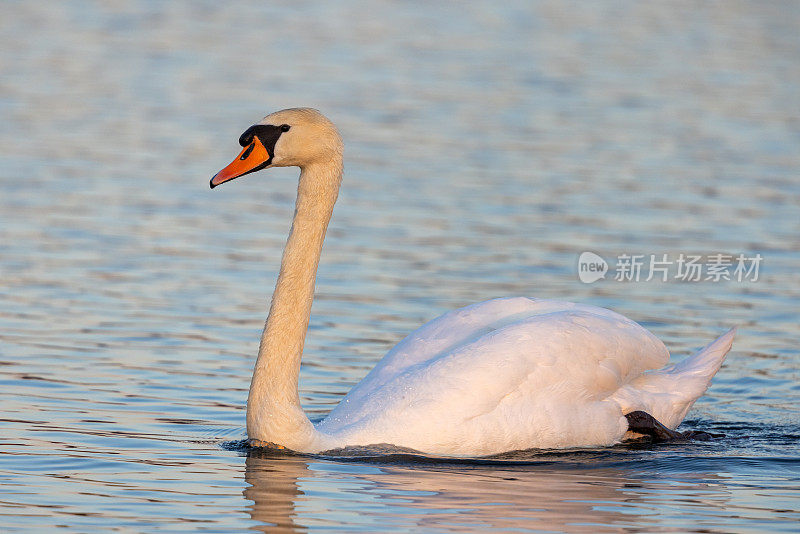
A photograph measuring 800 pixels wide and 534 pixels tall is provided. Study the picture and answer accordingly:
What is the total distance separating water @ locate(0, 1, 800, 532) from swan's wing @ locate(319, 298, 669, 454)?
207 millimetres

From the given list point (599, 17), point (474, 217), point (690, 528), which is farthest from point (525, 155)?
point (599, 17)

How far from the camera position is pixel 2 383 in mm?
10406

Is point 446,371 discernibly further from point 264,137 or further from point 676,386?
point 676,386

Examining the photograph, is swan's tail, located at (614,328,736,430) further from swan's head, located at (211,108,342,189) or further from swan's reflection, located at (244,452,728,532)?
swan's head, located at (211,108,342,189)

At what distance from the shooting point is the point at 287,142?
9.05m

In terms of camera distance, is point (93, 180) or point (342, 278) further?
point (93, 180)

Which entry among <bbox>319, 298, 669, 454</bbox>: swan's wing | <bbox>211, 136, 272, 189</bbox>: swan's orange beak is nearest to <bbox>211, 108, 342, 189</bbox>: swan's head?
<bbox>211, 136, 272, 189</bbox>: swan's orange beak

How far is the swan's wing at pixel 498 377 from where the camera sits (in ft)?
Result: 28.9

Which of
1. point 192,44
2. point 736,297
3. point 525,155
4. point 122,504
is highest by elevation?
point 192,44

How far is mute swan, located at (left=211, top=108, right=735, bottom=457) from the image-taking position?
29.0 ft

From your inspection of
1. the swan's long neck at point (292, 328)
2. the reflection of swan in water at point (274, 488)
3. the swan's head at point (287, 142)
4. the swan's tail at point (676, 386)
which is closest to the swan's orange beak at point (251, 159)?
the swan's head at point (287, 142)

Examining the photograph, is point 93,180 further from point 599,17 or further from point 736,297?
point 599,17

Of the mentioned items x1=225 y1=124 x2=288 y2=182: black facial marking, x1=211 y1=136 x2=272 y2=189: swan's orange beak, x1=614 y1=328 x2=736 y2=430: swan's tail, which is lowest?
x1=614 y1=328 x2=736 y2=430: swan's tail

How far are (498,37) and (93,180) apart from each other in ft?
46.6
